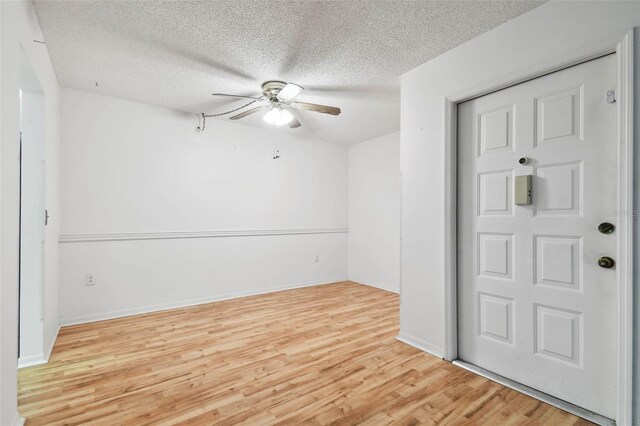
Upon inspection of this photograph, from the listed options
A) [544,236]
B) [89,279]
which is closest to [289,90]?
[544,236]

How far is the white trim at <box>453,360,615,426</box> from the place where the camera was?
5.70 ft

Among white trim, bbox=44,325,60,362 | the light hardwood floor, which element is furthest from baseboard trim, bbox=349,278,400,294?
white trim, bbox=44,325,60,362

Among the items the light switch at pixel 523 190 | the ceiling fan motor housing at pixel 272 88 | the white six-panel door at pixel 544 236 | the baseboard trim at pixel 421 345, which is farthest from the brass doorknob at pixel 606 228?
the ceiling fan motor housing at pixel 272 88

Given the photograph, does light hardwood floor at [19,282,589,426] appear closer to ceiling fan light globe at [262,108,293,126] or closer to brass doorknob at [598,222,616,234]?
brass doorknob at [598,222,616,234]

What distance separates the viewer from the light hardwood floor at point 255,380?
178 centimetres

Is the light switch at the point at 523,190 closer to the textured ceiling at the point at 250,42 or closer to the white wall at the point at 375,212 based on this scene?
the textured ceiling at the point at 250,42

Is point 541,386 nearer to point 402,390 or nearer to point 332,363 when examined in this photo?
point 402,390

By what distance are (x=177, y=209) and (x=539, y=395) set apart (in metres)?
4.02

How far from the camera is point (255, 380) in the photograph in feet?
7.07

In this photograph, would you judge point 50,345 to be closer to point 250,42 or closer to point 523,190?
point 250,42

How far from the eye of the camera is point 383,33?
7.43 ft

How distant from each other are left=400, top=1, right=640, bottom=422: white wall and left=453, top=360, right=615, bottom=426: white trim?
0.26 meters

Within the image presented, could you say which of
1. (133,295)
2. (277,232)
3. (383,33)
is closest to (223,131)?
(277,232)

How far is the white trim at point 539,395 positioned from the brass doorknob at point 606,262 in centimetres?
86
